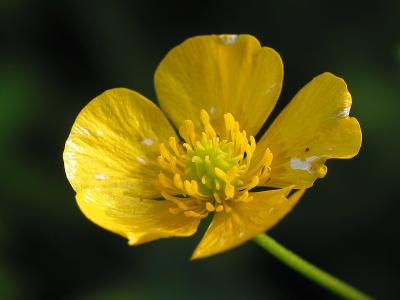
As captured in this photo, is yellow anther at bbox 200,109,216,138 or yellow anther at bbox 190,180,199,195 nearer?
yellow anther at bbox 190,180,199,195

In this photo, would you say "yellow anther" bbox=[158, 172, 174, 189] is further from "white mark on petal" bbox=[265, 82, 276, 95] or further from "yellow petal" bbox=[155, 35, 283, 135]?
"white mark on petal" bbox=[265, 82, 276, 95]

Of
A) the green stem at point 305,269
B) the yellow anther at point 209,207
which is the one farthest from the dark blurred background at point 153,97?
the green stem at point 305,269

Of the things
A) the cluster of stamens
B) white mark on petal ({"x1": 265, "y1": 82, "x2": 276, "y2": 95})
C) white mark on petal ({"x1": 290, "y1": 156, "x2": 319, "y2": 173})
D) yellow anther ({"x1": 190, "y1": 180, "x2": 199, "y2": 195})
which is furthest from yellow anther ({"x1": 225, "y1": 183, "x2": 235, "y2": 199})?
white mark on petal ({"x1": 265, "y1": 82, "x2": 276, "y2": 95})

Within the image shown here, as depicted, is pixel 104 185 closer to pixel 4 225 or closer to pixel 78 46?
pixel 4 225

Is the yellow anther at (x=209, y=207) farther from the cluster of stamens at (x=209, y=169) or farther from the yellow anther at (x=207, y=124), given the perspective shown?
the yellow anther at (x=207, y=124)

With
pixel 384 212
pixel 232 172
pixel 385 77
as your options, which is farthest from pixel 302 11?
pixel 232 172

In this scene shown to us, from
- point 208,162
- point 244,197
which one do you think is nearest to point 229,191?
point 244,197

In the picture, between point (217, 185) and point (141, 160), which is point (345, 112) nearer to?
point (217, 185)
